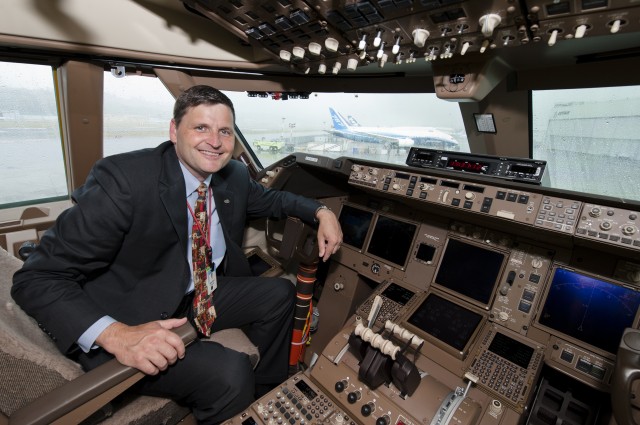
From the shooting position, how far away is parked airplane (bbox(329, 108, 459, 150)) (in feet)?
10.3

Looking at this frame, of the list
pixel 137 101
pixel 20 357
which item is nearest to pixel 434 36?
pixel 20 357

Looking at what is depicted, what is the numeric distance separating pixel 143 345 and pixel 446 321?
154 cm

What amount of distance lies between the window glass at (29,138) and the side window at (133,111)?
36cm

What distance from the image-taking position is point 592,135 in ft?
7.79

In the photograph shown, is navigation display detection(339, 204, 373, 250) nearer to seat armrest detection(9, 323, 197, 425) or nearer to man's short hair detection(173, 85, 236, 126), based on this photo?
man's short hair detection(173, 85, 236, 126)

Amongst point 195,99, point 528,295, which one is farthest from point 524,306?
point 195,99

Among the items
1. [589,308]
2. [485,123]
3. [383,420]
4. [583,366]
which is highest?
[485,123]

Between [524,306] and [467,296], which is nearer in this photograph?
[524,306]

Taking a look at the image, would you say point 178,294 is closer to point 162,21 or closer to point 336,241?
point 336,241

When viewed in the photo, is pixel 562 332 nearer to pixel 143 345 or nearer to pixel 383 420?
pixel 383 420

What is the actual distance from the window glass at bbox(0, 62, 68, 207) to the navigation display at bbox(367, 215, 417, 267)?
108 inches

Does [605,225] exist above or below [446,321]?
above

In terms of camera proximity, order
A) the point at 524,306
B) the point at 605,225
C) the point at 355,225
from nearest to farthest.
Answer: the point at 605,225
the point at 524,306
the point at 355,225

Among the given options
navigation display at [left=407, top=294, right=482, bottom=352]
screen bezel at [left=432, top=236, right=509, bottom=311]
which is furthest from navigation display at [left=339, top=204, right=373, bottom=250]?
navigation display at [left=407, top=294, right=482, bottom=352]
